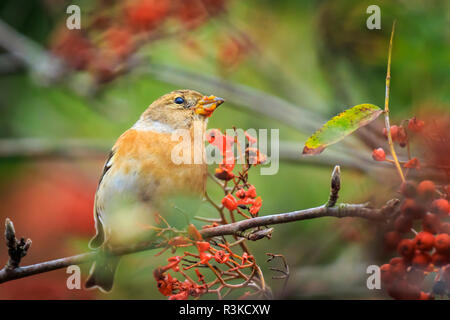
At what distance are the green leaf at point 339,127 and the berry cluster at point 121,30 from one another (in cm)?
203

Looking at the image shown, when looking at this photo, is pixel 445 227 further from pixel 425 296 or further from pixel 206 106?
pixel 206 106

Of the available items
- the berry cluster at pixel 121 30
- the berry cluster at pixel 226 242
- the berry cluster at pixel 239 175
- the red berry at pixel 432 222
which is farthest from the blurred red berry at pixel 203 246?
the berry cluster at pixel 121 30

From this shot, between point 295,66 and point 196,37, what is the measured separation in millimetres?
892

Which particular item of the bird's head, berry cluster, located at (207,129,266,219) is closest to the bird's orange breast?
the bird's head

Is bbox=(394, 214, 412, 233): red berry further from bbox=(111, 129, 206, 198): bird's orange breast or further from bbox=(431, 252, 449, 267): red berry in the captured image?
bbox=(111, 129, 206, 198): bird's orange breast

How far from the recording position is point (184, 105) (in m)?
2.68

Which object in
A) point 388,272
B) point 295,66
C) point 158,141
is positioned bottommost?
point 388,272

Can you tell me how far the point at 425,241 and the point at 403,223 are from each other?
0.07 m

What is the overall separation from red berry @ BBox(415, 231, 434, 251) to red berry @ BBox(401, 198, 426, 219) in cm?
6

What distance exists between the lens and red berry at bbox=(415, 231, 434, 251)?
1.54m

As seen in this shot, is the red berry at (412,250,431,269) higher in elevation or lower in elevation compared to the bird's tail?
higher

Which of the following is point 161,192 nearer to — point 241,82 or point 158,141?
point 158,141
